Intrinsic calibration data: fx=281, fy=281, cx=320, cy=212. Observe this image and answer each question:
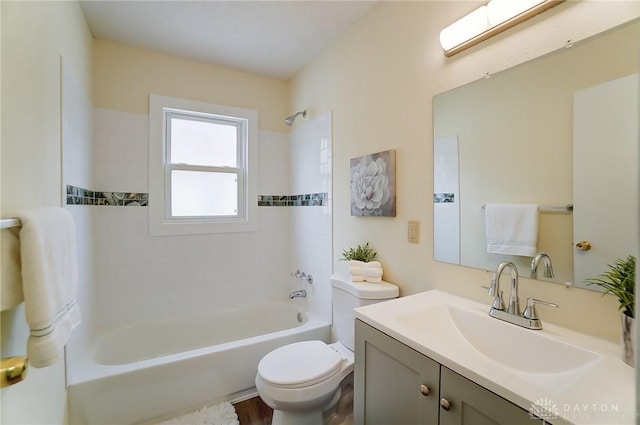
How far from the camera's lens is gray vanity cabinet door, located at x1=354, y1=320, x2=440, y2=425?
860mm

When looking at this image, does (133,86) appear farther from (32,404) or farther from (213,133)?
(32,404)

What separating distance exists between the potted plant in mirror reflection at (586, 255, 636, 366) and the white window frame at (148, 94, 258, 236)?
8.02 ft

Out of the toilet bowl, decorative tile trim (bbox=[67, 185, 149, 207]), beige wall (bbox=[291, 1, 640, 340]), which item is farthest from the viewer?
decorative tile trim (bbox=[67, 185, 149, 207])

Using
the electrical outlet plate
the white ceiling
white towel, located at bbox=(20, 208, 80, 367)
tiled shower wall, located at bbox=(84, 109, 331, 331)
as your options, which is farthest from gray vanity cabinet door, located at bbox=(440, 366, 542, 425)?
the white ceiling

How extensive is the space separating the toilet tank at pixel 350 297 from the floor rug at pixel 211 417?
83 centimetres

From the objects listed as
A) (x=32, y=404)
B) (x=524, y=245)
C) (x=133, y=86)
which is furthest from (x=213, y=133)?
(x=524, y=245)

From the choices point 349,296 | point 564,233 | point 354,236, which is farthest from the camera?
point 354,236

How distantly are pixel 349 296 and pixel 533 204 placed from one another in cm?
101

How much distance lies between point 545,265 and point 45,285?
1.65 metres

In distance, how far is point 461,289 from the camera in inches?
51.3

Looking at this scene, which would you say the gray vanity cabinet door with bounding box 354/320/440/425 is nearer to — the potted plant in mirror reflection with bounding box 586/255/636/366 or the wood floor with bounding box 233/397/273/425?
the potted plant in mirror reflection with bounding box 586/255/636/366

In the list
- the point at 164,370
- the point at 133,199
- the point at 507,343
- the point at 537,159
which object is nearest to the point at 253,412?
the point at 164,370

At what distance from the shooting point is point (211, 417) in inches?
68.7

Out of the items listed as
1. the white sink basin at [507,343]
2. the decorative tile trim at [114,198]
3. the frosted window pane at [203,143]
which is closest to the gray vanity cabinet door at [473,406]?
the white sink basin at [507,343]
